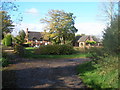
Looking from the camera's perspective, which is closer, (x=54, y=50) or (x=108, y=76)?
(x=108, y=76)

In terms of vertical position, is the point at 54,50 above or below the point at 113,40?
below

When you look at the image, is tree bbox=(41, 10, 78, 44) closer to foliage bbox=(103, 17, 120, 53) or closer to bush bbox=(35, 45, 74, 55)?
bush bbox=(35, 45, 74, 55)

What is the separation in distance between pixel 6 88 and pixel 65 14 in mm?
33477

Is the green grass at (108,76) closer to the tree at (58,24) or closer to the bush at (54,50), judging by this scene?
the bush at (54,50)

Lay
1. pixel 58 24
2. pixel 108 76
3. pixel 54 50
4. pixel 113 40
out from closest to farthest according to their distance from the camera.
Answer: pixel 108 76 < pixel 113 40 < pixel 54 50 < pixel 58 24

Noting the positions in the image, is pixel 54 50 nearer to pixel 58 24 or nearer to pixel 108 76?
pixel 108 76

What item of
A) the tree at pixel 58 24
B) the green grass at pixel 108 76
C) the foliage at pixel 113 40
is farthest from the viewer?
the tree at pixel 58 24

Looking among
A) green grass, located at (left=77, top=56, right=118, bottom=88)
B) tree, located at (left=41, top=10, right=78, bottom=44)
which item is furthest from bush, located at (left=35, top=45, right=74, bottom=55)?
tree, located at (left=41, top=10, right=78, bottom=44)

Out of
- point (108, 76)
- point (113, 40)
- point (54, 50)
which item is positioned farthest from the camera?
point (54, 50)

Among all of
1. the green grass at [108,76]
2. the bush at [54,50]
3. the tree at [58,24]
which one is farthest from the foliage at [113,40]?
the tree at [58,24]


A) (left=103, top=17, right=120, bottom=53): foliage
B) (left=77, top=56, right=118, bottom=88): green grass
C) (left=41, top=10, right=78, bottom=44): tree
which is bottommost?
(left=77, top=56, right=118, bottom=88): green grass

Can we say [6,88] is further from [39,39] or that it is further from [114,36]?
[39,39]

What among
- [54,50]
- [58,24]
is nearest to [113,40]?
[54,50]

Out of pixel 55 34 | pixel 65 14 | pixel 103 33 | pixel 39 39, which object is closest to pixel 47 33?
pixel 55 34
